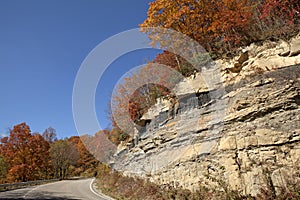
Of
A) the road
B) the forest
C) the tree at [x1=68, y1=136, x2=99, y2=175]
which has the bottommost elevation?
the road

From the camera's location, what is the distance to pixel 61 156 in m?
40.8

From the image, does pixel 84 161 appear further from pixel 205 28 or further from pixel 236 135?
pixel 236 135

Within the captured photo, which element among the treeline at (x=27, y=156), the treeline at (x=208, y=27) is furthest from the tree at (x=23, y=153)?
the treeline at (x=208, y=27)

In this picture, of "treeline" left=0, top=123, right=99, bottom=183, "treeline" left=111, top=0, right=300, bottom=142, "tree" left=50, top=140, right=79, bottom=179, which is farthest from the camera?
"tree" left=50, top=140, right=79, bottom=179

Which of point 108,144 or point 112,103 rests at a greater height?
point 112,103

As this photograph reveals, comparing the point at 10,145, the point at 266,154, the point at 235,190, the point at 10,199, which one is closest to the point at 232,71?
the point at 266,154

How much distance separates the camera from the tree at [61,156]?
39.9 m

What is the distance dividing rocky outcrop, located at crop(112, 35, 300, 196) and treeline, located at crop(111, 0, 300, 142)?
1738mm

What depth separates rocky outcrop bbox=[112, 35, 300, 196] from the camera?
278 inches

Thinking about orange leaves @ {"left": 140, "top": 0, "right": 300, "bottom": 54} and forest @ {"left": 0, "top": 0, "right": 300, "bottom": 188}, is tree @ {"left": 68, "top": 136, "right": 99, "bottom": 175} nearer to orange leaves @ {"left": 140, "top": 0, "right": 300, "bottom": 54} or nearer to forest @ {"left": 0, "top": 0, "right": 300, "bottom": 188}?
forest @ {"left": 0, "top": 0, "right": 300, "bottom": 188}

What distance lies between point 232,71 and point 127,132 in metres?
13.8

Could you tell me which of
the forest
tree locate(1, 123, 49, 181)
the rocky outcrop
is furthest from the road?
tree locate(1, 123, 49, 181)

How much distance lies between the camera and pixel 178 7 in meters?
15.3

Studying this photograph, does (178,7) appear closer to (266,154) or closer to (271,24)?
(271,24)
